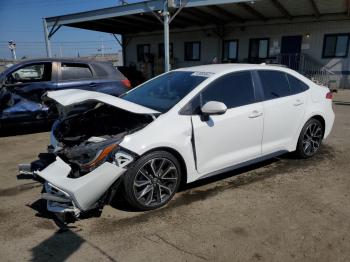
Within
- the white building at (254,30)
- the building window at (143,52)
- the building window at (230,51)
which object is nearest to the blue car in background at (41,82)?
the white building at (254,30)

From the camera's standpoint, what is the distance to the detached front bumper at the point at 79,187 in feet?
10.0

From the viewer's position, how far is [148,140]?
347cm

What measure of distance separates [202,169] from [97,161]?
1.32 meters

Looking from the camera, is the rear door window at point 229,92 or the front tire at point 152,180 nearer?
the front tire at point 152,180

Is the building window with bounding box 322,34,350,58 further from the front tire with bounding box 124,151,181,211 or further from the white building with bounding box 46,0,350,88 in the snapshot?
the front tire with bounding box 124,151,181,211

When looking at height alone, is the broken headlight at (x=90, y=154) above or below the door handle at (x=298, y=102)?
below

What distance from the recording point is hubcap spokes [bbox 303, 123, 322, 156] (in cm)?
532

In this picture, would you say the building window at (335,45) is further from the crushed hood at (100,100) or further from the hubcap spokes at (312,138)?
the crushed hood at (100,100)

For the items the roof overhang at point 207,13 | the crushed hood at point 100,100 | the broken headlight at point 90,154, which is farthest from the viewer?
the roof overhang at point 207,13

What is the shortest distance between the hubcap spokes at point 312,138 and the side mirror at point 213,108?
7.08 ft

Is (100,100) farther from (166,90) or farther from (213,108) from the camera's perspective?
(213,108)

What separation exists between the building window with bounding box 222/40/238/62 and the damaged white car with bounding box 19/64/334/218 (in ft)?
55.0

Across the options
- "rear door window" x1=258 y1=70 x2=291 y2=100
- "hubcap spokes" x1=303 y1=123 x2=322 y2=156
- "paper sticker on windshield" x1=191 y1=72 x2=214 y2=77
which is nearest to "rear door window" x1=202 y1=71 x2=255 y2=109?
"paper sticker on windshield" x1=191 y1=72 x2=214 y2=77

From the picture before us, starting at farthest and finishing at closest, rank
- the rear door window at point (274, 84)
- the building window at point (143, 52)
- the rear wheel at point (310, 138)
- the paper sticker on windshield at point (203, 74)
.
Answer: the building window at point (143, 52) → the rear wheel at point (310, 138) → the rear door window at point (274, 84) → the paper sticker on windshield at point (203, 74)
